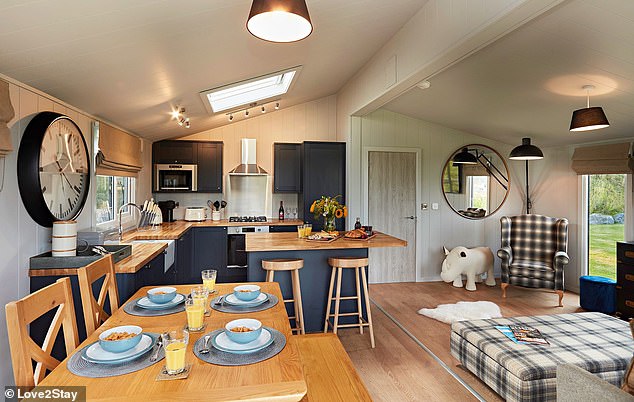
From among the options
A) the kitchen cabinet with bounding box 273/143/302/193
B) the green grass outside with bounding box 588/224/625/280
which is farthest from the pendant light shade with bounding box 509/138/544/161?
the kitchen cabinet with bounding box 273/143/302/193

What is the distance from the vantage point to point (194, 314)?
1.61m

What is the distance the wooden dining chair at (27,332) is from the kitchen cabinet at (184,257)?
287 cm

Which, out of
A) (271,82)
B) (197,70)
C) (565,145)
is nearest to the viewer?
(197,70)

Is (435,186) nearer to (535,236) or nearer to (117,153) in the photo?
(535,236)

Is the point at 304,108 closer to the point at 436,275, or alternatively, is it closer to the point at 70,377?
the point at 436,275

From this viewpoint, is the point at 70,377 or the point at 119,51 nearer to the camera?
the point at 70,377

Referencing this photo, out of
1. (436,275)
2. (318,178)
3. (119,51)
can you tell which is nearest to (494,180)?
(436,275)

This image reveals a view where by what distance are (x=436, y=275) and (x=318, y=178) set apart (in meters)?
2.40

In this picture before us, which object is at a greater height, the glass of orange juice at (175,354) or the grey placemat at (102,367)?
the glass of orange juice at (175,354)

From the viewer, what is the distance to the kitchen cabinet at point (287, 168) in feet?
18.8

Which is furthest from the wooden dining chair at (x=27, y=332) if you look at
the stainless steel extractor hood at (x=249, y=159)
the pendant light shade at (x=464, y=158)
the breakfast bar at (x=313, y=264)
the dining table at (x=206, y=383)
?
the pendant light shade at (x=464, y=158)

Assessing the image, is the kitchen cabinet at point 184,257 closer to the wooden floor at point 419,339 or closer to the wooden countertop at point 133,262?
the wooden countertop at point 133,262

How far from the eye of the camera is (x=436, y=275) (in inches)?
226

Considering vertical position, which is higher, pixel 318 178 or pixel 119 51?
pixel 119 51
